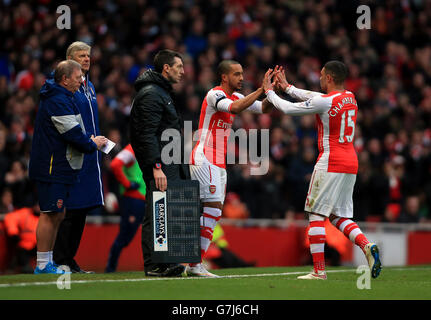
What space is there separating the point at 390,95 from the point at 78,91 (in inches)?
520

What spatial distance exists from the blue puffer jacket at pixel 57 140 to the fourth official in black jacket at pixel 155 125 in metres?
0.63

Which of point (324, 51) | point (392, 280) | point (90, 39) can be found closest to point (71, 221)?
point (392, 280)

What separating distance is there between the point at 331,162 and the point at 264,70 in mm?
11890

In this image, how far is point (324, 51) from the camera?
2227 cm

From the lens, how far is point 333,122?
858cm

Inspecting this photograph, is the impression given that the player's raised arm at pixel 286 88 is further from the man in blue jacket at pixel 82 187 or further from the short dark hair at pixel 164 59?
the man in blue jacket at pixel 82 187

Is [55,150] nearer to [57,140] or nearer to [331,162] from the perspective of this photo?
[57,140]

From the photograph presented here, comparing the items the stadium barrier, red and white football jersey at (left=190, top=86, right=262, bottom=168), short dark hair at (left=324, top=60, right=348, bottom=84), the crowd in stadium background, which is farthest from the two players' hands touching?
the stadium barrier

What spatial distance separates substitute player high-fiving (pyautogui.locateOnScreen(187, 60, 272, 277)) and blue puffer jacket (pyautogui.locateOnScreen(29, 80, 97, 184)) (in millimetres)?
1170

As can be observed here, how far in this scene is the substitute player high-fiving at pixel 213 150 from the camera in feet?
29.2

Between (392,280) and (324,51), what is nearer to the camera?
(392,280)

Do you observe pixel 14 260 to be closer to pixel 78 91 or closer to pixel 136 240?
pixel 136 240

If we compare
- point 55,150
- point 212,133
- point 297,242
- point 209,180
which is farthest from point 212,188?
point 297,242
